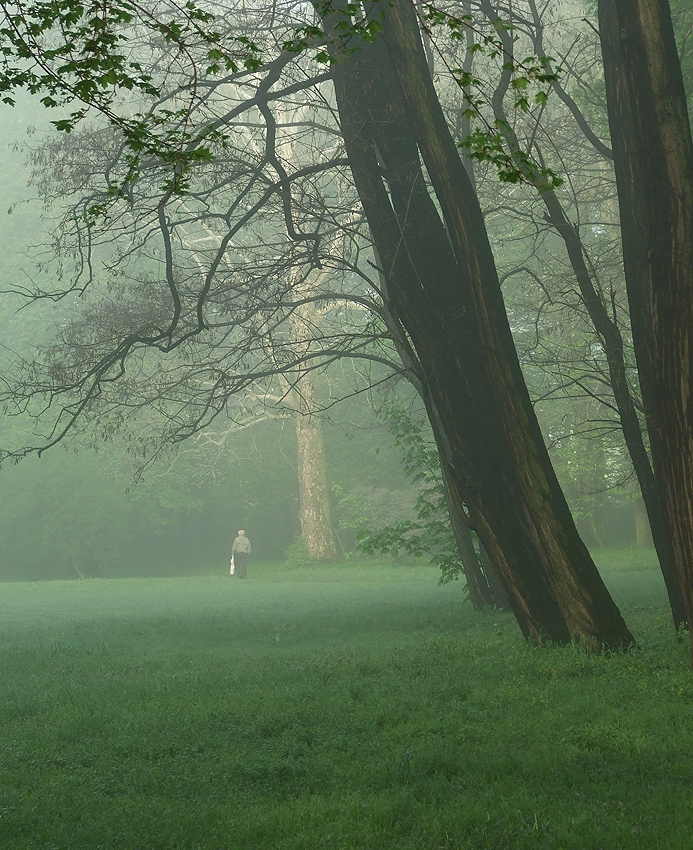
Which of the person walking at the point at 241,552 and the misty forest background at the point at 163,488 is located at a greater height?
the misty forest background at the point at 163,488

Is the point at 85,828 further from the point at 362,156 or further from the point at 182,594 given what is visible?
the point at 182,594

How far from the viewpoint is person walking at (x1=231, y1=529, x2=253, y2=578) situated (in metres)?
36.5

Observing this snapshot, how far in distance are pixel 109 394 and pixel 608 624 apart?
1003cm

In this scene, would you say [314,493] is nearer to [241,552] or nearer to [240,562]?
[241,552]

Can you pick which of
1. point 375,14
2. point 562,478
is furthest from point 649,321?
point 562,478

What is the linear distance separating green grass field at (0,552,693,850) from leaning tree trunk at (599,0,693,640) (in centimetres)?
160

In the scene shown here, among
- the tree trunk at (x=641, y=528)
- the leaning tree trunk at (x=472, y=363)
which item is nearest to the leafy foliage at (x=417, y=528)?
the leaning tree trunk at (x=472, y=363)

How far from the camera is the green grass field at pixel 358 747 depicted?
4875mm

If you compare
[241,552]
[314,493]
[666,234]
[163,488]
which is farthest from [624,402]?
[163,488]

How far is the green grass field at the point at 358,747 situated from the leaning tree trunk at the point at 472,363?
69 centimetres

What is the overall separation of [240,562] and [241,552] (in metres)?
1.83

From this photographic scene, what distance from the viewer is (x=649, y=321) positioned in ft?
24.4

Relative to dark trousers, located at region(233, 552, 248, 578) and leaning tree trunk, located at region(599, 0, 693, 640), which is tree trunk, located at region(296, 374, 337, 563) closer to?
dark trousers, located at region(233, 552, 248, 578)

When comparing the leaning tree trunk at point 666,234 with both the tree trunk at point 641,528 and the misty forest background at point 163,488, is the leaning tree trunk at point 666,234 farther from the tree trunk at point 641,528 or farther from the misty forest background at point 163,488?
the misty forest background at point 163,488
